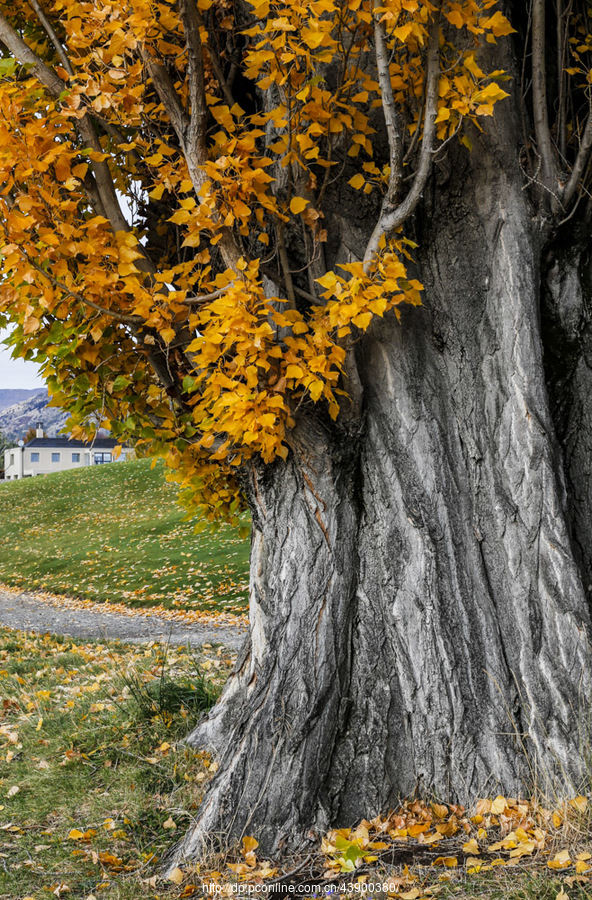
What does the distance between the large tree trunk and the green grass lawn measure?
677 cm

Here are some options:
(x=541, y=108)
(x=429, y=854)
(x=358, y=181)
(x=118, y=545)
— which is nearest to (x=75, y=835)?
(x=429, y=854)

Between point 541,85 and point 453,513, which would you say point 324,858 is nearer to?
point 453,513

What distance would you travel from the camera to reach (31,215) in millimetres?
2758

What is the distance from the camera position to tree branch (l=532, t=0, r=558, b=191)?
133 inches

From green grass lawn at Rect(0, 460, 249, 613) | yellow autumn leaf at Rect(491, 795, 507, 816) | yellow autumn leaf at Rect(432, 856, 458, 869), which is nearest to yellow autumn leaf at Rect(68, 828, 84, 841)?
yellow autumn leaf at Rect(432, 856, 458, 869)

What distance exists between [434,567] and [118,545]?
51.7 ft

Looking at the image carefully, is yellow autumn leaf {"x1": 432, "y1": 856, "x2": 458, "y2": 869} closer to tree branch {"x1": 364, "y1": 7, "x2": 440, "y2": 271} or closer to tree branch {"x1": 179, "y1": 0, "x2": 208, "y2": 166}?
tree branch {"x1": 364, "y1": 7, "x2": 440, "y2": 271}

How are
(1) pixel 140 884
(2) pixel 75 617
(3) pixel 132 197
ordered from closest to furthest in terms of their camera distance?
(1) pixel 140 884 < (3) pixel 132 197 < (2) pixel 75 617

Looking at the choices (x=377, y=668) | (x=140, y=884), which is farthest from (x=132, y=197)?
(x=140, y=884)

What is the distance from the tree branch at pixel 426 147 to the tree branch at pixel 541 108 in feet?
2.78

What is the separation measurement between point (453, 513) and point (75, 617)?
10.2 meters

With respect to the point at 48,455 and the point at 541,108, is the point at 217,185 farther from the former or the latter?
the point at 48,455

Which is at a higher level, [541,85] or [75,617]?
[541,85]

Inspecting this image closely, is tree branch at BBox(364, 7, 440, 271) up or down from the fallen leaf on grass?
up
